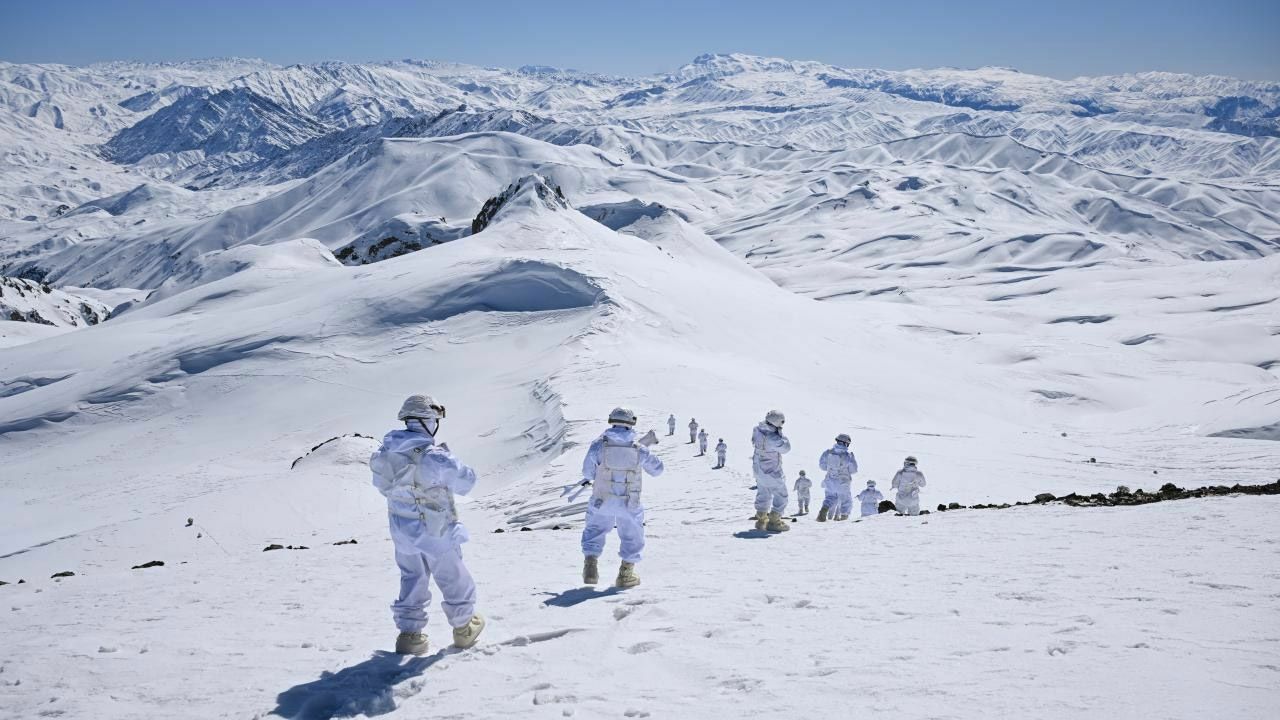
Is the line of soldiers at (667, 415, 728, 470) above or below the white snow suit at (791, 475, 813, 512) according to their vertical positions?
above

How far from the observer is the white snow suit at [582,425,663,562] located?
9547 millimetres

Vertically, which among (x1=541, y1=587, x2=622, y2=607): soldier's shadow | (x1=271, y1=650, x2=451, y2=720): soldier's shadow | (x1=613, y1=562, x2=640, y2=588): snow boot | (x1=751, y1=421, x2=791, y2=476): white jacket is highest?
(x1=751, y1=421, x2=791, y2=476): white jacket

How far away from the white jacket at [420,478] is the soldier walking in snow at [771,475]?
22.3 feet

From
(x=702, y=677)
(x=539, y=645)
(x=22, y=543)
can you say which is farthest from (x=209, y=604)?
(x=22, y=543)

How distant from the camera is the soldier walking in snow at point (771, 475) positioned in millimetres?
13062

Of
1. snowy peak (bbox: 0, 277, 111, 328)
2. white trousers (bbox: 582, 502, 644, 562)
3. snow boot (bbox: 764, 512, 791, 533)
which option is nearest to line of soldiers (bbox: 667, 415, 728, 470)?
snow boot (bbox: 764, 512, 791, 533)

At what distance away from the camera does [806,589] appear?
8703 millimetres

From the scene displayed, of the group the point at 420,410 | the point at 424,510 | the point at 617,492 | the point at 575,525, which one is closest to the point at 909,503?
the point at 575,525

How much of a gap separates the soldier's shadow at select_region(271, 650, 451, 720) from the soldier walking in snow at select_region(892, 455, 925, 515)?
11001 millimetres

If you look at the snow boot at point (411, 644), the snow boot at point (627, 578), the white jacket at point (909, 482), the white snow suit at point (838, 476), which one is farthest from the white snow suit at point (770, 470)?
the snow boot at point (411, 644)

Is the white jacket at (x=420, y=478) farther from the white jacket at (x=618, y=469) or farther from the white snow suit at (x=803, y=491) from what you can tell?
the white snow suit at (x=803, y=491)

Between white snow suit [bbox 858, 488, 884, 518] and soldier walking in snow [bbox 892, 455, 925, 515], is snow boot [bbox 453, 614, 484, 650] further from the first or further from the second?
white snow suit [bbox 858, 488, 884, 518]

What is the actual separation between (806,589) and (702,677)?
2861mm

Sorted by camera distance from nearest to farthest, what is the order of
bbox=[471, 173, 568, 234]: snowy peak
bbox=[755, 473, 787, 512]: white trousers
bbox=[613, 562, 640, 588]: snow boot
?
bbox=[613, 562, 640, 588]: snow boot → bbox=[755, 473, 787, 512]: white trousers → bbox=[471, 173, 568, 234]: snowy peak
